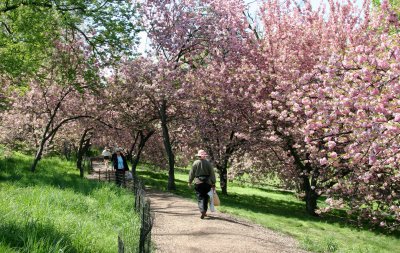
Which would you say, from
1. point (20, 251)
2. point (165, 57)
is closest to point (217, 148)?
point (165, 57)

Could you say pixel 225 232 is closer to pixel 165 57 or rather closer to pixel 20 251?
pixel 20 251

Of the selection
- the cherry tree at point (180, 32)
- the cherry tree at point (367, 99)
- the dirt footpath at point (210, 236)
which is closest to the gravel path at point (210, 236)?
the dirt footpath at point (210, 236)

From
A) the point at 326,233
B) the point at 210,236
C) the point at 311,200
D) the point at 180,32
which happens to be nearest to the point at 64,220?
the point at 210,236

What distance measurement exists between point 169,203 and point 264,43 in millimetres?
9625

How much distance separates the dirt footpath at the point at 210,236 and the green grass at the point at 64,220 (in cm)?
98

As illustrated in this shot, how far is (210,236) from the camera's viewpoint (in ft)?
31.1

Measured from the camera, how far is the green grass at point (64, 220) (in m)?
5.66

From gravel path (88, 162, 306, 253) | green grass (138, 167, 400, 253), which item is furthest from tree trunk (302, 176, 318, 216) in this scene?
gravel path (88, 162, 306, 253)

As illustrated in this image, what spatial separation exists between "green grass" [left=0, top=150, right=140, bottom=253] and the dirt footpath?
978mm

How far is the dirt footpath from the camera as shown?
338 inches

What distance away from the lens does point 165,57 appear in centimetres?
2311

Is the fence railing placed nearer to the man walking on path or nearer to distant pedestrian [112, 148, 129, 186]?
distant pedestrian [112, 148, 129, 186]

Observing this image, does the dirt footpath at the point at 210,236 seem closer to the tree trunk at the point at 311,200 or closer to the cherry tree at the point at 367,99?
the cherry tree at the point at 367,99

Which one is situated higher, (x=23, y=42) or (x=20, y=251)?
(x=23, y=42)
